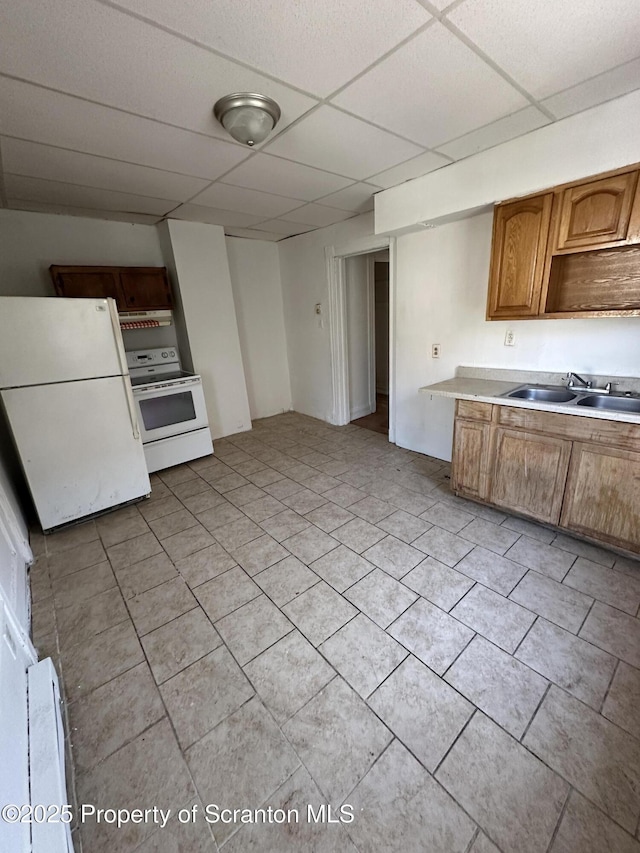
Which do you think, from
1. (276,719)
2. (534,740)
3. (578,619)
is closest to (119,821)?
(276,719)

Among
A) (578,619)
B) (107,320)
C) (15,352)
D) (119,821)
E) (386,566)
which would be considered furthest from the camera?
(107,320)

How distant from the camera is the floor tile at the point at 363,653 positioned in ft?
4.82

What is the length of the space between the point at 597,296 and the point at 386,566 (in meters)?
2.18

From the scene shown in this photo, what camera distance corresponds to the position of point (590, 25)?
4.19 ft

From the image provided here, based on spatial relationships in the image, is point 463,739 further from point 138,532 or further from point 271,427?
point 271,427

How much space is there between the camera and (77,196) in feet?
8.87

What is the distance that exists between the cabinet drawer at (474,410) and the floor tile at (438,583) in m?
1.02

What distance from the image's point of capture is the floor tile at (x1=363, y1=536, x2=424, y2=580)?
2.06 meters

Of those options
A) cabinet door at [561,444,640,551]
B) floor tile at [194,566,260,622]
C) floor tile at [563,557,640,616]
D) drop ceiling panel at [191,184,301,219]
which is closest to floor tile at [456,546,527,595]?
floor tile at [563,557,640,616]

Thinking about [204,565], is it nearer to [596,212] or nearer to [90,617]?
[90,617]

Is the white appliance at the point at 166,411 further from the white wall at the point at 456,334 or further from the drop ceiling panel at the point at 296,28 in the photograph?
the drop ceiling panel at the point at 296,28

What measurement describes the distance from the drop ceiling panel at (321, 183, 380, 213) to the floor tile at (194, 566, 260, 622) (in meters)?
2.95

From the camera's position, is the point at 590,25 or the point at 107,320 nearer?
the point at 590,25

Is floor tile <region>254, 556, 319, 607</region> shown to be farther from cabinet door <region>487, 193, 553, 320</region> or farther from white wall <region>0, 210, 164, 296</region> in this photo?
white wall <region>0, 210, 164, 296</region>
